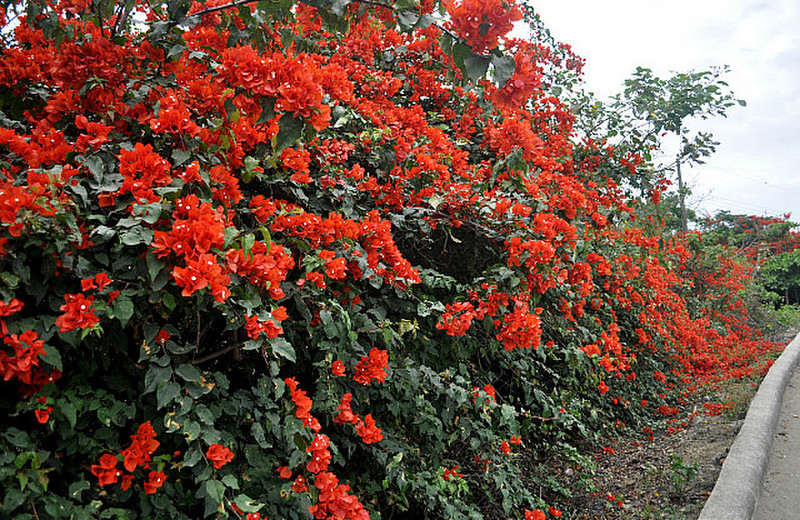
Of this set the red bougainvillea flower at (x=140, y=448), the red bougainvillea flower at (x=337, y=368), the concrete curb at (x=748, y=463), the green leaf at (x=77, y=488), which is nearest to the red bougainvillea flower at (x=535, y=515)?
the concrete curb at (x=748, y=463)

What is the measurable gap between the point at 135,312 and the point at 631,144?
16.0ft

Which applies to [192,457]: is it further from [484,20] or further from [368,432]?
[484,20]

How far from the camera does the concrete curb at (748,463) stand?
8.30 ft

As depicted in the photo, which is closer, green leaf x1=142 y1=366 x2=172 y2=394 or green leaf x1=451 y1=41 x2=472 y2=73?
green leaf x1=142 y1=366 x2=172 y2=394

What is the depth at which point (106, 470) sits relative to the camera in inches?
51.9

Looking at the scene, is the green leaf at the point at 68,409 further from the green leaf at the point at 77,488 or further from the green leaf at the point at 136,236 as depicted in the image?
the green leaf at the point at 136,236

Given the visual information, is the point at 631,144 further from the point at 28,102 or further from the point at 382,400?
the point at 28,102

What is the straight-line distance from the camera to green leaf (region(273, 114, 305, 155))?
52.7 inches

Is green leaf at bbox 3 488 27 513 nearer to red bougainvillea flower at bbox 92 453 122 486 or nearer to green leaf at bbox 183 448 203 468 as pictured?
red bougainvillea flower at bbox 92 453 122 486

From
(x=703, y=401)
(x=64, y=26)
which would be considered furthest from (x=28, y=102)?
(x=703, y=401)

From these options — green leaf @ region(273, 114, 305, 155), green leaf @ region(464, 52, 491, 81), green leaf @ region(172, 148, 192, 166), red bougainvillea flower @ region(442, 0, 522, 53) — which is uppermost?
red bougainvillea flower @ region(442, 0, 522, 53)

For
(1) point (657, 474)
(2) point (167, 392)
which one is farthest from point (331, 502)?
(1) point (657, 474)

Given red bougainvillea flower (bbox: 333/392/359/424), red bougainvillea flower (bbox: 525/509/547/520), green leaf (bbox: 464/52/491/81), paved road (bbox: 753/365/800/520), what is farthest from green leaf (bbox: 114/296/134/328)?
paved road (bbox: 753/365/800/520)

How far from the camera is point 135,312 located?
135cm
